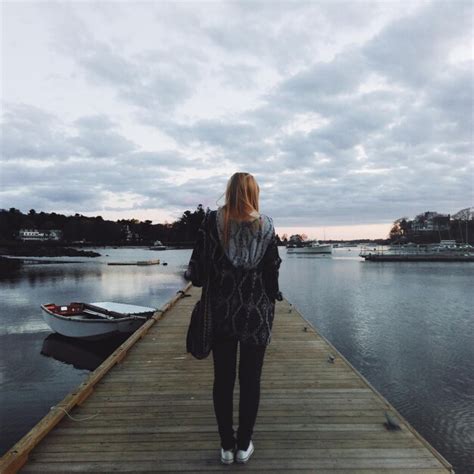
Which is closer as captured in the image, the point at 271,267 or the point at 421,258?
the point at 271,267

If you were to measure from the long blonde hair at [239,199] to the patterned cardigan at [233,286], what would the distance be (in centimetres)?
11

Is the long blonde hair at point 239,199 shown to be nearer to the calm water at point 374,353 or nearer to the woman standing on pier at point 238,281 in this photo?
the woman standing on pier at point 238,281

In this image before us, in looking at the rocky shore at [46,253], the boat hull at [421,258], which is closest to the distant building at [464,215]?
the boat hull at [421,258]

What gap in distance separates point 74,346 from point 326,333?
9.08 m

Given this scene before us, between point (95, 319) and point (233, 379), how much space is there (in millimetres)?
10491

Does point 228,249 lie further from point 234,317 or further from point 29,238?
point 29,238

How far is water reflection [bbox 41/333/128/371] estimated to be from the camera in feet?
38.6

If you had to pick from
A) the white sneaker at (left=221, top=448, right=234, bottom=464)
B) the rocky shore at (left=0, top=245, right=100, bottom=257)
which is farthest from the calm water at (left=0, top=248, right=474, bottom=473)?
the rocky shore at (left=0, top=245, right=100, bottom=257)

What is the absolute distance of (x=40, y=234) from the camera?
521ft

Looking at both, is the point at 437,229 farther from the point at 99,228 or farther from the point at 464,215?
the point at 99,228

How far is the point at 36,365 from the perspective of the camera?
11.3 m

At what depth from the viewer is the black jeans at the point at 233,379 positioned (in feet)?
9.40

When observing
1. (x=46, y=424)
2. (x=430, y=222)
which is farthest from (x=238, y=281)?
(x=430, y=222)

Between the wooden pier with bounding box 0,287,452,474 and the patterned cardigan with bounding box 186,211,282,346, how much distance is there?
117 centimetres
